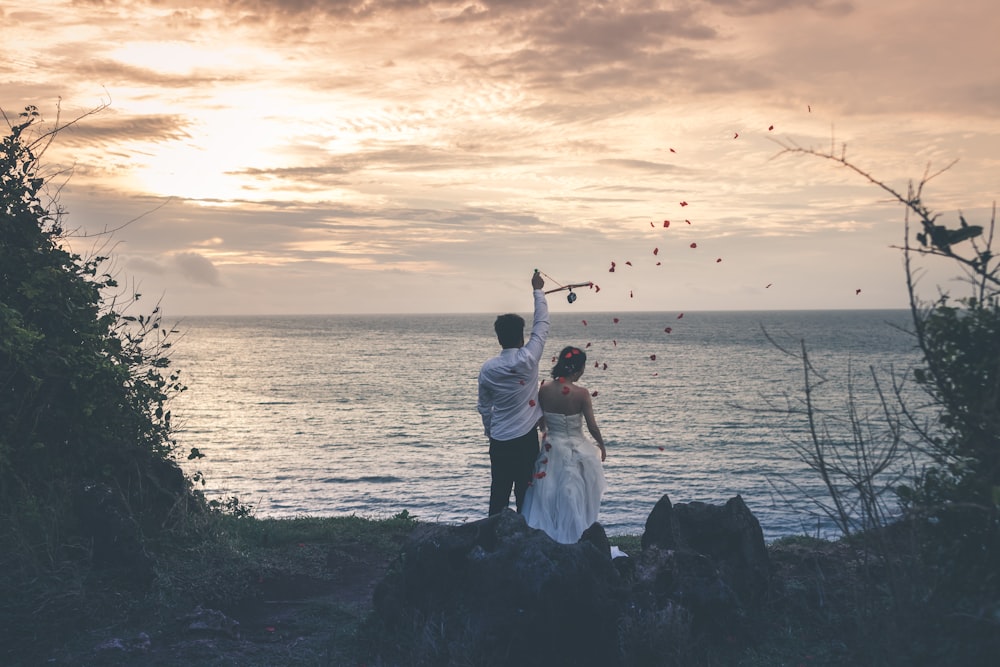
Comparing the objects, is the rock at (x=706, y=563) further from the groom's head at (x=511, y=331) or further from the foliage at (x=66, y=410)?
the foliage at (x=66, y=410)

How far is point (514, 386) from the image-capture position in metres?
9.55

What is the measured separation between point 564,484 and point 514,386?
71.1 inches

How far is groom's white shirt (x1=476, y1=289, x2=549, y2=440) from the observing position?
930 cm

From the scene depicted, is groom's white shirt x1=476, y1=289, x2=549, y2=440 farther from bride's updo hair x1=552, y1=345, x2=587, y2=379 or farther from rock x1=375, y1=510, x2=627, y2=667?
rock x1=375, y1=510, x2=627, y2=667

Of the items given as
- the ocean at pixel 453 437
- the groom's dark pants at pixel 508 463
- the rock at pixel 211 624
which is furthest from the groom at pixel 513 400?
the rock at pixel 211 624

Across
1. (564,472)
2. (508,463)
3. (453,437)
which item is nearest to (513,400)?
(508,463)

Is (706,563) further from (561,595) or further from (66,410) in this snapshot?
(66,410)

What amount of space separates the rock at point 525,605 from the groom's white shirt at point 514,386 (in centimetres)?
193

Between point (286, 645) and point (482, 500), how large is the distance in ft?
71.8

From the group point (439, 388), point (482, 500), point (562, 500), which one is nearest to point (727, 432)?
point (482, 500)

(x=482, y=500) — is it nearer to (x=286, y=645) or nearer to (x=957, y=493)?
(x=286, y=645)

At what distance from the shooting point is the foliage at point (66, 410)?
9.46m

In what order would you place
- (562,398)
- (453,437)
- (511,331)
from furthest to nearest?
(453,437) → (562,398) → (511,331)

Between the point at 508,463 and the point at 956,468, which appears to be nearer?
the point at 956,468
